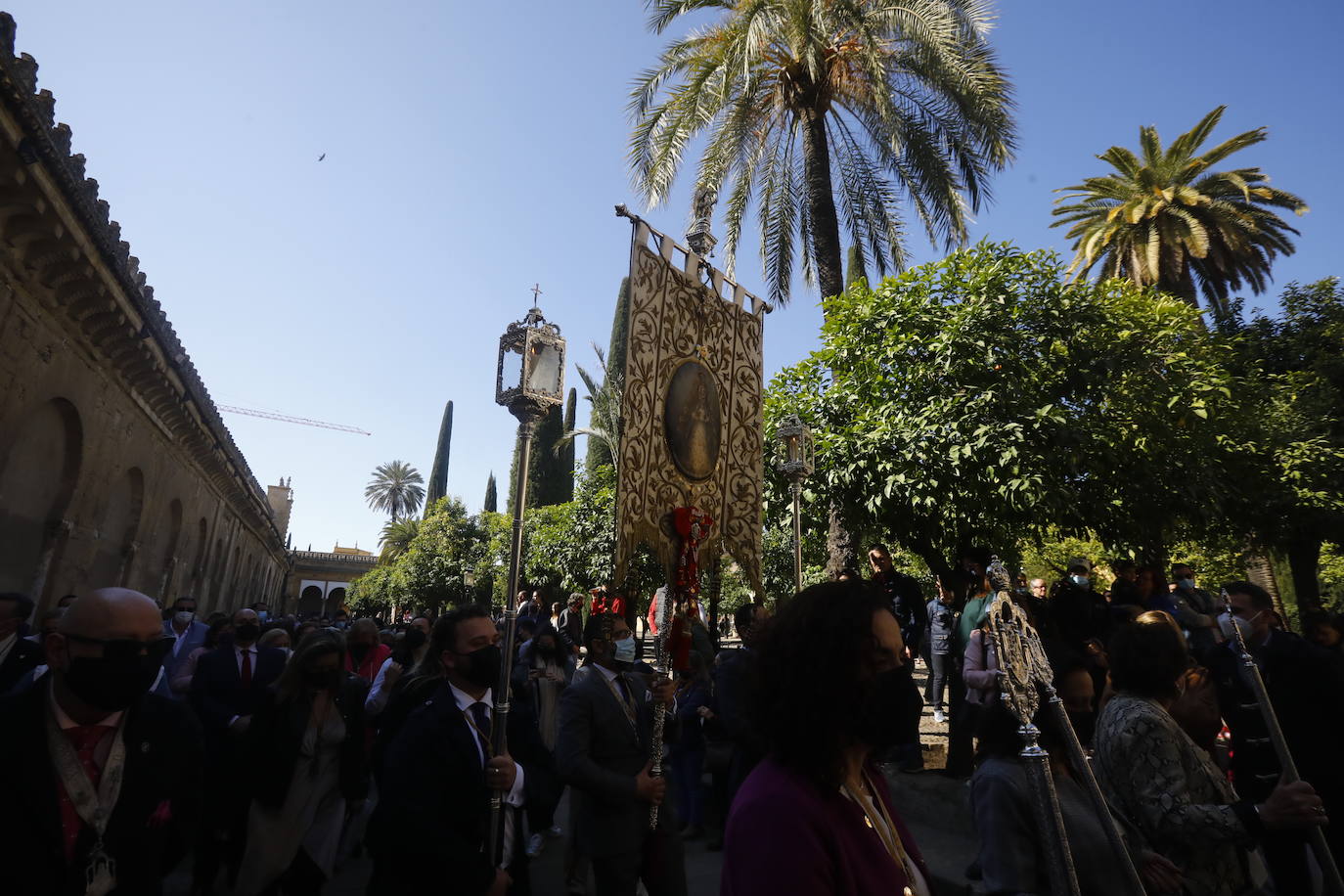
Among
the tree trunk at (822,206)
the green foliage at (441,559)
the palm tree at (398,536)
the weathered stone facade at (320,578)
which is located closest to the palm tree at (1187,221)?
the tree trunk at (822,206)

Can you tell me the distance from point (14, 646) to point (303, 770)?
2641 millimetres

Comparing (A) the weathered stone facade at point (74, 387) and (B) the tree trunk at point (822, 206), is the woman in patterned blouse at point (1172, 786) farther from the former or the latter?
(A) the weathered stone facade at point (74, 387)

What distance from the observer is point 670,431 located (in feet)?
20.3

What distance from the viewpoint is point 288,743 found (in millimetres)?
4105

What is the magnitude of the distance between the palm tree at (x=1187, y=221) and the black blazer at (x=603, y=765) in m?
21.6

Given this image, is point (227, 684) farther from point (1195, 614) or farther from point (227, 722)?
point (1195, 614)

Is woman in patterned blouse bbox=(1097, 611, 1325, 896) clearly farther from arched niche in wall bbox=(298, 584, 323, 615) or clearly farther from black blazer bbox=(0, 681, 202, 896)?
arched niche in wall bbox=(298, 584, 323, 615)

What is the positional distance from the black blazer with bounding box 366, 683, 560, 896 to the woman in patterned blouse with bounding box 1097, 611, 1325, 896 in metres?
2.45

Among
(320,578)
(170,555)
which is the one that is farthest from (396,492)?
(170,555)

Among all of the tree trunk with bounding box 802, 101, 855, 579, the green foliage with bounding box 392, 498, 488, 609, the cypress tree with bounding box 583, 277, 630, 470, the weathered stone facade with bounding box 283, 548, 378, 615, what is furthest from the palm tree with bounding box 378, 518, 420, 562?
the tree trunk with bounding box 802, 101, 855, 579

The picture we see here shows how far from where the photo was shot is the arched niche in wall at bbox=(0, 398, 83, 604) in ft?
33.1

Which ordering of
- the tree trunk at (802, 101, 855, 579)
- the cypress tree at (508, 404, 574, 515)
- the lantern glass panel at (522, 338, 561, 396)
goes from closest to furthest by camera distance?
the lantern glass panel at (522, 338, 561, 396) < the tree trunk at (802, 101, 855, 579) < the cypress tree at (508, 404, 574, 515)

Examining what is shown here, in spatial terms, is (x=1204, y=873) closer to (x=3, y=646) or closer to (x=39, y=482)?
(x=3, y=646)

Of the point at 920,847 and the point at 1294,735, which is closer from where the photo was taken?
the point at 1294,735
